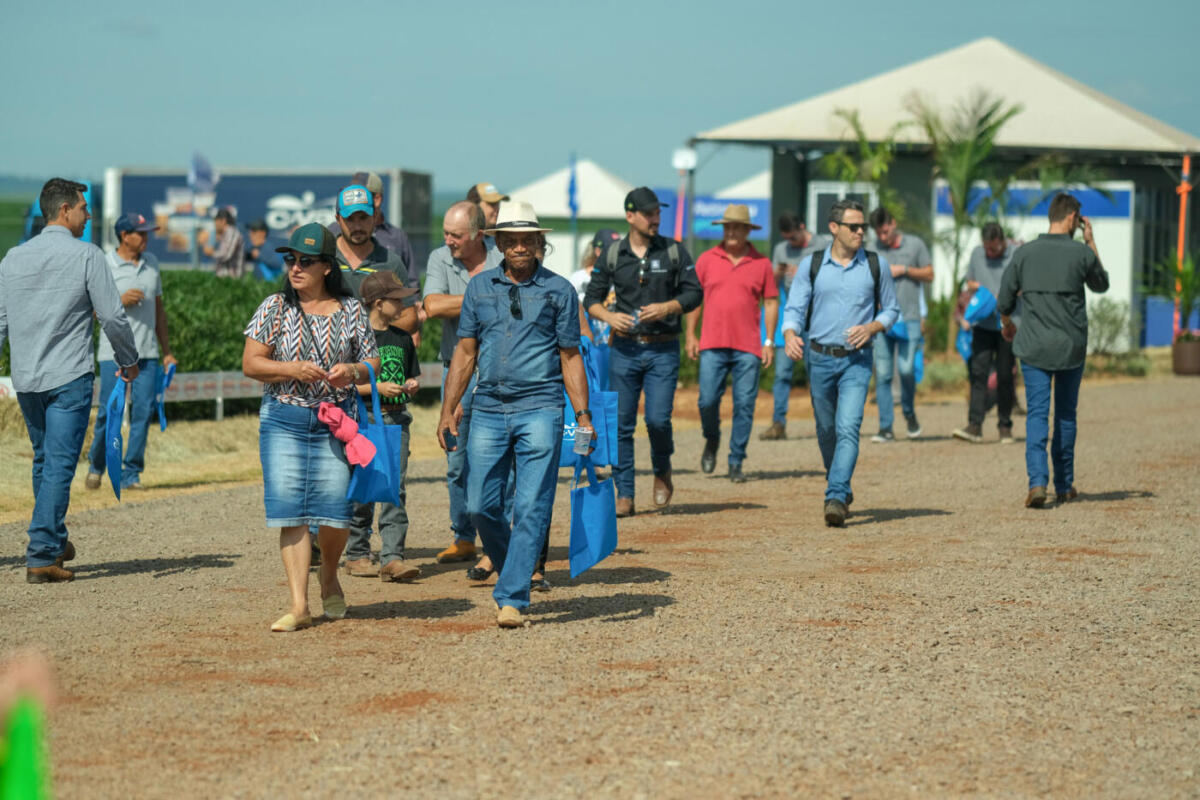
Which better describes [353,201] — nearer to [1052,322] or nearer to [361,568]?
[361,568]

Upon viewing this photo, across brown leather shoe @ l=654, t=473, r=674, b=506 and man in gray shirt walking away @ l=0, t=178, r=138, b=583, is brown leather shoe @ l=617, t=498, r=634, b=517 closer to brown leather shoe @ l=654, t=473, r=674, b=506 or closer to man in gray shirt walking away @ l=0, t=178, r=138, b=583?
brown leather shoe @ l=654, t=473, r=674, b=506

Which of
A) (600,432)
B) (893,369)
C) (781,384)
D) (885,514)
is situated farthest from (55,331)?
(893,369)

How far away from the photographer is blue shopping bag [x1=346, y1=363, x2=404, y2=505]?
268 inches

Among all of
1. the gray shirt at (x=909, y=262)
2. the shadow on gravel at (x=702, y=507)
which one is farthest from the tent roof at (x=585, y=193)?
the shadow on gravel at (x=702, y=507)

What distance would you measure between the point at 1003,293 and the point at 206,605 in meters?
6.01

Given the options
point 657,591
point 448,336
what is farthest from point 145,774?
point 448,336

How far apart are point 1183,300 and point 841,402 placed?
18.7 meters

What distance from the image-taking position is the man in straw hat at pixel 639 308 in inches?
401

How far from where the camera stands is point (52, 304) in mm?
8070

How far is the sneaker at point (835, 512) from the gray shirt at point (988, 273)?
5.59m

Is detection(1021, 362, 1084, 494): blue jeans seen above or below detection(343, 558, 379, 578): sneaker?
above

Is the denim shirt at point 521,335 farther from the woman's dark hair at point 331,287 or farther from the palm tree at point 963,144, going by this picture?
the palm tree at point 963,144

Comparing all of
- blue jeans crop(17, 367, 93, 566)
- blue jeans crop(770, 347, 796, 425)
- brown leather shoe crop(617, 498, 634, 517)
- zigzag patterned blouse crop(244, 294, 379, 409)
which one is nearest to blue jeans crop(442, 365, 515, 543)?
zigzag patterned blouse crop(244, 294, 379, 409)

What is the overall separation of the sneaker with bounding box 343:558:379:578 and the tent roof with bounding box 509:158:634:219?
4766 centimetres
